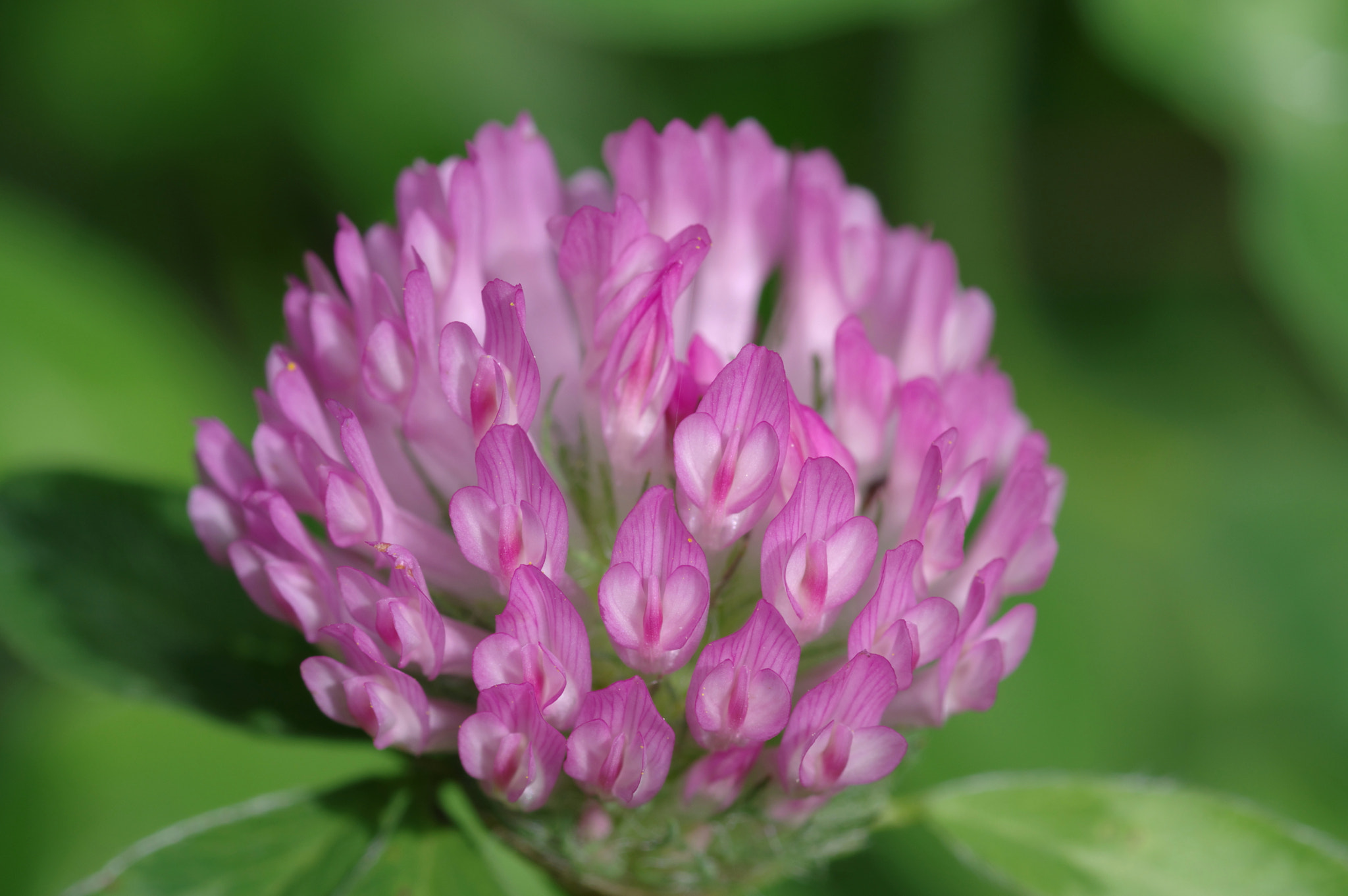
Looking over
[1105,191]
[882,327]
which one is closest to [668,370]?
[882,327]

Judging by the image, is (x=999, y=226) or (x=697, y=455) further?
(x=999, y=226)

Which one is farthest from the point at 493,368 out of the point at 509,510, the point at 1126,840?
the point at 1126,840

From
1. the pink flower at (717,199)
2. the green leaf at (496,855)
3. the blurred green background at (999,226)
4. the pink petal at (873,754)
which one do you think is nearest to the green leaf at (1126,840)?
the pink petal at (873,754)

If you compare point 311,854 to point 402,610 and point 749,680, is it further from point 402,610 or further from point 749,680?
point 749,680

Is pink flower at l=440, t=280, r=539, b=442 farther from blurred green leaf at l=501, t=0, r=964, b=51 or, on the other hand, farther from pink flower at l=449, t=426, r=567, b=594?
blurred green leaf at l=501, t=0, r=964, b=51

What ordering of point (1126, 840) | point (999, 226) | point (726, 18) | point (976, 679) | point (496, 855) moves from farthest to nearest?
1. point (999, 226)
2. point (726, 18)
3. point (496, 855)
4. point (1126, 840)
5. point (976, 679)

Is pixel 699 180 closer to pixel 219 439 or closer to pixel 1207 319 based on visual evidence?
pixel 219 439

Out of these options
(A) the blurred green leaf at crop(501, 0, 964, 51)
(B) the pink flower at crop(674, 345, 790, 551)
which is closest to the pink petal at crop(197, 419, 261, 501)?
(B) the pink flower at crop(674, 345, 790, 551)
